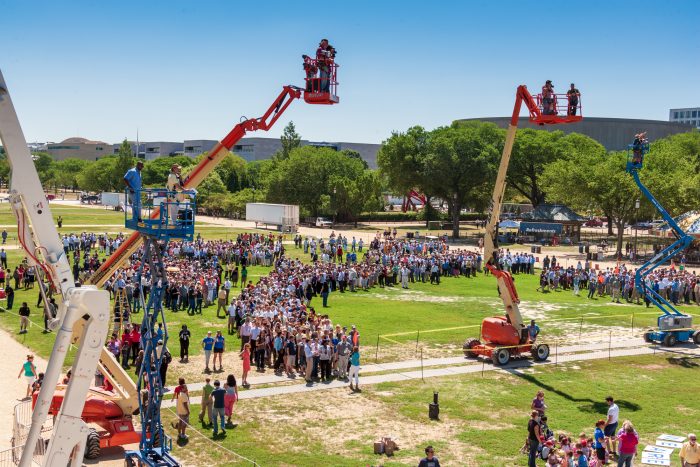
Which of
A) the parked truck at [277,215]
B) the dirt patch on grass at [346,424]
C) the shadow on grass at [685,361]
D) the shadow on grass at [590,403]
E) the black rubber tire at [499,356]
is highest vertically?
the parked truck at [277,215]

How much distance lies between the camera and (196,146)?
565ft

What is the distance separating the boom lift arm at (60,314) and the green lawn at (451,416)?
619cm

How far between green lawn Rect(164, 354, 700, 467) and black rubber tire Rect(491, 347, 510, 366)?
0.81m

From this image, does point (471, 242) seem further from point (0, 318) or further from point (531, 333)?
point (0, 318)

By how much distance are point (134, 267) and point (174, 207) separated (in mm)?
22033

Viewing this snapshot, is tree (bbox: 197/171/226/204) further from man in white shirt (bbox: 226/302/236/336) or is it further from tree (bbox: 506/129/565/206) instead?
man in white shirt (bbox: 226/302/236/336)

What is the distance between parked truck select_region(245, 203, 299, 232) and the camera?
66.0 meters

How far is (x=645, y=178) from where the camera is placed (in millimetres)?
55875

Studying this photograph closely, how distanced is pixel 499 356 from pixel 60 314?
16.8m

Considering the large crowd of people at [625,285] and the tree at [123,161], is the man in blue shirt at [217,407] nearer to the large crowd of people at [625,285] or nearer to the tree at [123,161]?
the large crowd of people at [625,285]

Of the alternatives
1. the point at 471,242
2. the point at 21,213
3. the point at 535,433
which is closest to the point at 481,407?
the point at 535,433

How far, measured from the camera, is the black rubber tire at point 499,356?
24250 millimetres

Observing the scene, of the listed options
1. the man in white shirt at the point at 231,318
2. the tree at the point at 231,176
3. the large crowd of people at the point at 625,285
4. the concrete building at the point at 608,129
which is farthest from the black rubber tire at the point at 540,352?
the concrete building at the point at 608,129

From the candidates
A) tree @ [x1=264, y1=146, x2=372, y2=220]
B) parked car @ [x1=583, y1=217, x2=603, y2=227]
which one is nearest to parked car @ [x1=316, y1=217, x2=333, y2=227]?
tree @ [x1=264, y1=146, x2=372, y2=220]
